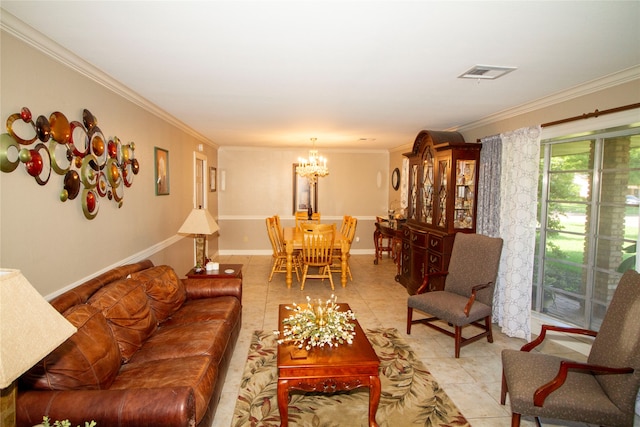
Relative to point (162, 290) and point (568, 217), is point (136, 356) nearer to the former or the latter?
point (162, 290)

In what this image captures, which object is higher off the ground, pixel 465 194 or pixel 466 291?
pixel 465 194

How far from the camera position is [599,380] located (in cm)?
203

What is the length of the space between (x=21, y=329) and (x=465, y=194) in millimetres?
4276

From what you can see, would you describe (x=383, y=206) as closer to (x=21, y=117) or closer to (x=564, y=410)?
(x=564, y=410)

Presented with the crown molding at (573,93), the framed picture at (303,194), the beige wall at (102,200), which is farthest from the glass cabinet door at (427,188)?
the framed picture at (303,194)

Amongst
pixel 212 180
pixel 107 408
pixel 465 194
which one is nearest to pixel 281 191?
pixel 212 180

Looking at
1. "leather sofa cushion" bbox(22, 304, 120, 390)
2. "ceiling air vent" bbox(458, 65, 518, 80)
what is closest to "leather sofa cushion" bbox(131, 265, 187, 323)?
"leather sofa cushion" bbox(22, 304, 120, 390)

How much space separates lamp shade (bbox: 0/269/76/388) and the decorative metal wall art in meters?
1.09

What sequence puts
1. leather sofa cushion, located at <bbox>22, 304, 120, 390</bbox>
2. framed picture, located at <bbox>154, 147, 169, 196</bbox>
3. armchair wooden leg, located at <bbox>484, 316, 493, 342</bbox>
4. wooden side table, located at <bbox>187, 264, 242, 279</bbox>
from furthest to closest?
framed picture, located at <bbox>154, 147, 169, 196</bbox> < wooden side table, located at <bbox>187, 264, 242, 279</bbox> < armchair wooden leg, located at <bbox>484, 316, 493, 342</bbox> < leather sofa cushion, located at <bbox>22, 304, 120, 390</bbox>

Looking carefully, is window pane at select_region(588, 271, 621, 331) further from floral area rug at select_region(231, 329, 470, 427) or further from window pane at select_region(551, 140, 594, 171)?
floral area rug at select_region(231, 329, 470, 427)

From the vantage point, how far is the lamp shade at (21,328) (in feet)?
3.31

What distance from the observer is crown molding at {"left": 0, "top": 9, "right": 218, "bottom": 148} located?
182 cm

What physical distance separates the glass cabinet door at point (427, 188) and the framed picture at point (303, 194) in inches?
128

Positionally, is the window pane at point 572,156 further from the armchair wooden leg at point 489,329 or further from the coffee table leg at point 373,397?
the coffee table leg at point 373,397
